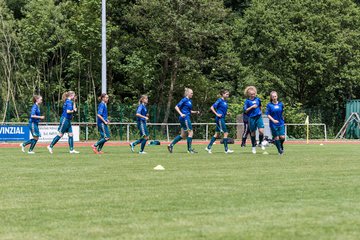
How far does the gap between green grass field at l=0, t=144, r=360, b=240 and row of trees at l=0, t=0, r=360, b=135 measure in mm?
27012

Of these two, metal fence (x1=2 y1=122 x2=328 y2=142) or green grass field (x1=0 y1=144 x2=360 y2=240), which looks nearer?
green grass field (x1=0 y1=144 x2=360 y2=240)

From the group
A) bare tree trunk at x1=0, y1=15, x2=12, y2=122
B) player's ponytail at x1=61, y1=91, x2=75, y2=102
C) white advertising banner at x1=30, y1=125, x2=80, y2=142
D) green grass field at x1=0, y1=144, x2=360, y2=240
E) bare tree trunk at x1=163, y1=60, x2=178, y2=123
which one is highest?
bare tree trunk at x1=0, y1=15, x2=12, y2=122

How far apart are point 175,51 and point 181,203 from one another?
32.7m

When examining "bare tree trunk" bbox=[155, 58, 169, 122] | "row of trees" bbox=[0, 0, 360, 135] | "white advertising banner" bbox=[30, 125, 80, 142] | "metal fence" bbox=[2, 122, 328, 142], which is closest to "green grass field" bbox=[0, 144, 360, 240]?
"white advertising banner" bbox=[30, 125, 80, 142]

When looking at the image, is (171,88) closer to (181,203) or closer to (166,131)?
(166,131)

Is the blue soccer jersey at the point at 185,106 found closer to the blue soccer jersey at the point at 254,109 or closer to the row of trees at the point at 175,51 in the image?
the blue soccer jersey at the point at 254,109

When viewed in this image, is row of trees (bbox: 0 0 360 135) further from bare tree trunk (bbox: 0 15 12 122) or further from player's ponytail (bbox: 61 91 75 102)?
player's ponytail (bbox: 61 91 75 102)

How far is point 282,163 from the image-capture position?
16.5 metres

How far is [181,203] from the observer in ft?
28.5

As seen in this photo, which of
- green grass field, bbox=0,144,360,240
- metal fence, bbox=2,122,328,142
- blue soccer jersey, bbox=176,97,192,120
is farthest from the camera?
metal fence, bbox=2,122,328,142

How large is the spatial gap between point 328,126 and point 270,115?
86.9 feet

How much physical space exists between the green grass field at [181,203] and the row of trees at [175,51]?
27.0 meters

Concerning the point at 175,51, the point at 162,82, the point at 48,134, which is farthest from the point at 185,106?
the point at 162,82

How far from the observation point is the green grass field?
6660mm
